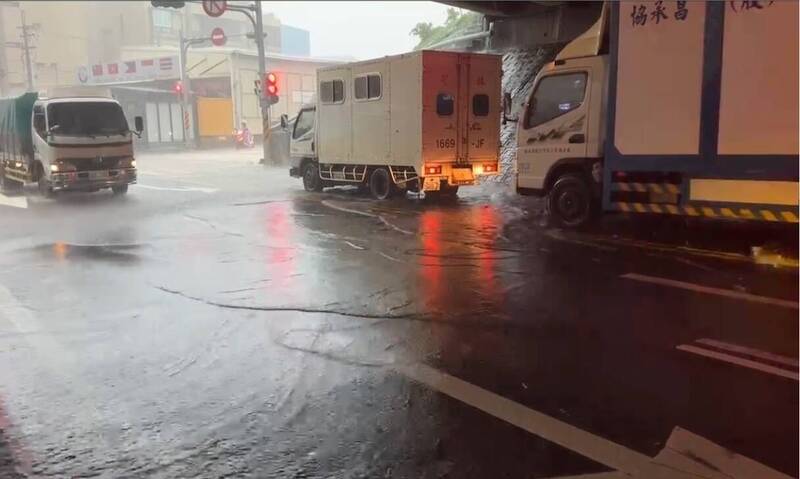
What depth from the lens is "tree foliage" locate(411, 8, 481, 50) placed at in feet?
77.7

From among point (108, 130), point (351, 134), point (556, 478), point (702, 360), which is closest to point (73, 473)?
point (556, 478)

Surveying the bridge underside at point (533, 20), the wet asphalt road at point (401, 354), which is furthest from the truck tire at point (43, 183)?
the bridge underside at point (533, 20)

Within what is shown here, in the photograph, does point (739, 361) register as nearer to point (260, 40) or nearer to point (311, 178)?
point (311, 178)

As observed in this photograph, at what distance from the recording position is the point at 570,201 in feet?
34.8

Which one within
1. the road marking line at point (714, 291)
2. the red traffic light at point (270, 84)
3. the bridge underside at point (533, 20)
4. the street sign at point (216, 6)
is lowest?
the road marking line at point (714, 291)

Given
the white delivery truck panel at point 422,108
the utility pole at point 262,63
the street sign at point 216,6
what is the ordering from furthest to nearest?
the utility pole at point 262,63, the street sign at point 216,6, the white delivery truck panel at point 422,108

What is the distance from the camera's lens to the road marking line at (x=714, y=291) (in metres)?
6.46

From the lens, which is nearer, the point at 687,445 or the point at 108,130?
the point at 687,445

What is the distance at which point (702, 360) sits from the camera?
4945mm

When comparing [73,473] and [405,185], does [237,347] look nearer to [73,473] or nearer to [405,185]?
[73,473]

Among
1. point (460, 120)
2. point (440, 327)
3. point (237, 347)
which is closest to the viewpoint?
point (237, 347)

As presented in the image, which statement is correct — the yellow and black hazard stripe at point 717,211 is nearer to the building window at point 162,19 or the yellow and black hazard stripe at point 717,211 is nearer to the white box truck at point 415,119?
the white box truck at point 415,119

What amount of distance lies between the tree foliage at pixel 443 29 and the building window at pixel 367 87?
8999 mm

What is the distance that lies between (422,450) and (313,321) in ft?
8.55
